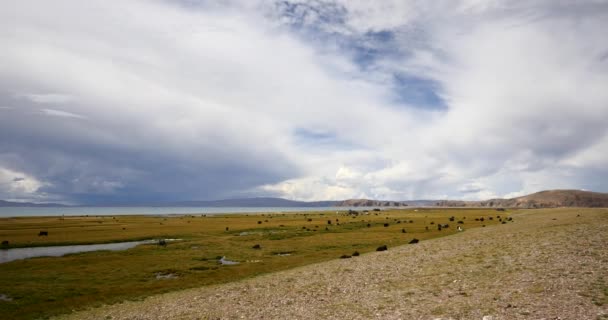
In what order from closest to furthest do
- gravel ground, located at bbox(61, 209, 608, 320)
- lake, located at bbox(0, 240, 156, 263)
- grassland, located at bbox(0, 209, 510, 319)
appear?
gravel ground, located at bbox(61, 209, 608, 320) → grassland, located at bbox(0, 209, 510, 319) → lake, located at bbox(0, 240, 156, 263)

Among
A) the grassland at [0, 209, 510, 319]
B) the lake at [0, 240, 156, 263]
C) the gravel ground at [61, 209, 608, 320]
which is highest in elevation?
the gravel ground at [61, 209, 608, 320]

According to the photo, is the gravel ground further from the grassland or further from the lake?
the lake

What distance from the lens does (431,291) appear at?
20828mm

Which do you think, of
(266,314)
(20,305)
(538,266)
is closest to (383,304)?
(266,314)

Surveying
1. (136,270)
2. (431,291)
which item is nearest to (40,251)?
(136,270)

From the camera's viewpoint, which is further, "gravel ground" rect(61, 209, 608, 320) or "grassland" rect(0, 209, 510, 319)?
"grassland" rect(0, 209, 510, 319)

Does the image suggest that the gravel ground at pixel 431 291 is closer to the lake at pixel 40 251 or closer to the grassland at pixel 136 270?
the grassland at pixel 136 270

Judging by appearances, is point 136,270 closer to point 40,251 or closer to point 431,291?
point 40,251

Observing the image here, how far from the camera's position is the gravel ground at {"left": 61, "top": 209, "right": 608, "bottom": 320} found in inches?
647

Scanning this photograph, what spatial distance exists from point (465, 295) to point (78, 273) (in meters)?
37.7

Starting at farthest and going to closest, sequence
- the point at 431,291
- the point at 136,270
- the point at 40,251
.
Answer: the point at 40,251
the point at 136,270
the point at 431,291

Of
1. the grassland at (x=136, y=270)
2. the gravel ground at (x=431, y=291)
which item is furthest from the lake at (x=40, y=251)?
the gravel ground at (x=431, y=291)

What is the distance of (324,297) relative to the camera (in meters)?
22.4

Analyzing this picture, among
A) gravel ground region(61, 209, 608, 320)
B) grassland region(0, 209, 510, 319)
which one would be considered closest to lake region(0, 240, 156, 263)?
grassland region(0, 209, 510, 319)
